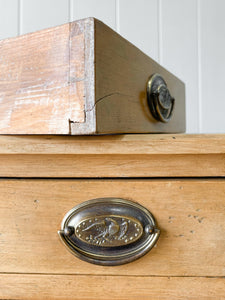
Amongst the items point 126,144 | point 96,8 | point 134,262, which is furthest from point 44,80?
point 96,8

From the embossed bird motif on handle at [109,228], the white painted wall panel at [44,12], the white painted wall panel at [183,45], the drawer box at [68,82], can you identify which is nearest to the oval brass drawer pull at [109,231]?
the embossed bird motif on handle at [109,228]

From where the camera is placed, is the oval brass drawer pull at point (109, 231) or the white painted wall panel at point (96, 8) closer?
the oval brass drawer pull at point (109, 231)

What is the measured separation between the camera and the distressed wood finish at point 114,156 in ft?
1.37

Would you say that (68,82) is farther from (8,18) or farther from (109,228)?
(8,18)

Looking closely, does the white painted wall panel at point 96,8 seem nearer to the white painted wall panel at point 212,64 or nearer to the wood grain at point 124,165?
the white painted wall panel at point 212,64

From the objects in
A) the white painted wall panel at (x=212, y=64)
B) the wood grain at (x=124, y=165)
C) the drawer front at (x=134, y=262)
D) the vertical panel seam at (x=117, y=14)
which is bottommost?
the drawer front at (x=134, y=262)

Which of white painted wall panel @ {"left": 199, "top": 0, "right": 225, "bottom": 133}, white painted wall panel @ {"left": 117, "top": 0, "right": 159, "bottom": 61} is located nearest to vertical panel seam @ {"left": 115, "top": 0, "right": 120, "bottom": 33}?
white painted wall panel @ {"left": 117, "top": 0, "right": 159, "bottom": 61}

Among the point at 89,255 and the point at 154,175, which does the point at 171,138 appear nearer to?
the point at 154,175

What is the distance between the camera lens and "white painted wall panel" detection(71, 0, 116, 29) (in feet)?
3.49

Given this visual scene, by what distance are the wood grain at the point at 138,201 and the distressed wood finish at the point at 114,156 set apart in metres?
0.01

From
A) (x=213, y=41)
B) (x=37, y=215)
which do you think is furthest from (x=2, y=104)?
(x=213, y=41)

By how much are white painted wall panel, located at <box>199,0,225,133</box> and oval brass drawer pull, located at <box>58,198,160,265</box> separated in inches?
Answer: 29.3

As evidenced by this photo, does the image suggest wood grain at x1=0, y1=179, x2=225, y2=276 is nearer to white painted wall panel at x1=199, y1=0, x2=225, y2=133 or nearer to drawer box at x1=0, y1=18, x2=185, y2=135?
drawer box at x1=0, y1=18, x2=185, y2=135

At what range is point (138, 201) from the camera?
45 cm
